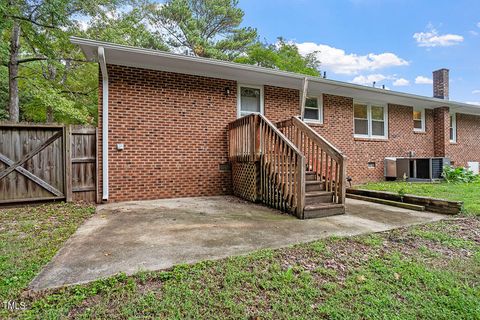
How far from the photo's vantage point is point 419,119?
10.7 m

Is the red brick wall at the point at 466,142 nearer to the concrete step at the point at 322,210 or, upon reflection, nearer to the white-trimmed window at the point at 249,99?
the white-trimmed window at the point at 249,99

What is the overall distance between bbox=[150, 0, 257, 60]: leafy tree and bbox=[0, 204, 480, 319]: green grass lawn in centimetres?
1581

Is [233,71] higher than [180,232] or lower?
higher

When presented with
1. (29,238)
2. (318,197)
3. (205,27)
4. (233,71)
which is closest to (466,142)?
(318,197)

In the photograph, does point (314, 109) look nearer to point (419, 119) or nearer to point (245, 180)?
point (245, 180)

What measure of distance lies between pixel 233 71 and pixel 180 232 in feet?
15.2

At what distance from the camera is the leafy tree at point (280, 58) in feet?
55.9

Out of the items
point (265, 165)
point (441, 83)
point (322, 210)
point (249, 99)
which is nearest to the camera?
point (322, 210)

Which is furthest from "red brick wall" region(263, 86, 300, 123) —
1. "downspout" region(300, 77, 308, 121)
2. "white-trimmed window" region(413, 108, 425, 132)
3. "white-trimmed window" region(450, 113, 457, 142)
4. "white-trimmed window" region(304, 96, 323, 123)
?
"white-trimmed window" region(450, 113, 457, 142)

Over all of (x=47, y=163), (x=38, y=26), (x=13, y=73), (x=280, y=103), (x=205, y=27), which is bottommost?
(x=47, y=163)

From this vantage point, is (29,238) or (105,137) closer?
(29,238)

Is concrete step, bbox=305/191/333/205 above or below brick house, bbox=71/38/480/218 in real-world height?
below

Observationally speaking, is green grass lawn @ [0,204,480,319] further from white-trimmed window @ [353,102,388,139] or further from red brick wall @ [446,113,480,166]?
red brick wall @ [446,113,480,166]

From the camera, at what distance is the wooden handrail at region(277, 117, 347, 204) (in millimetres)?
4758
